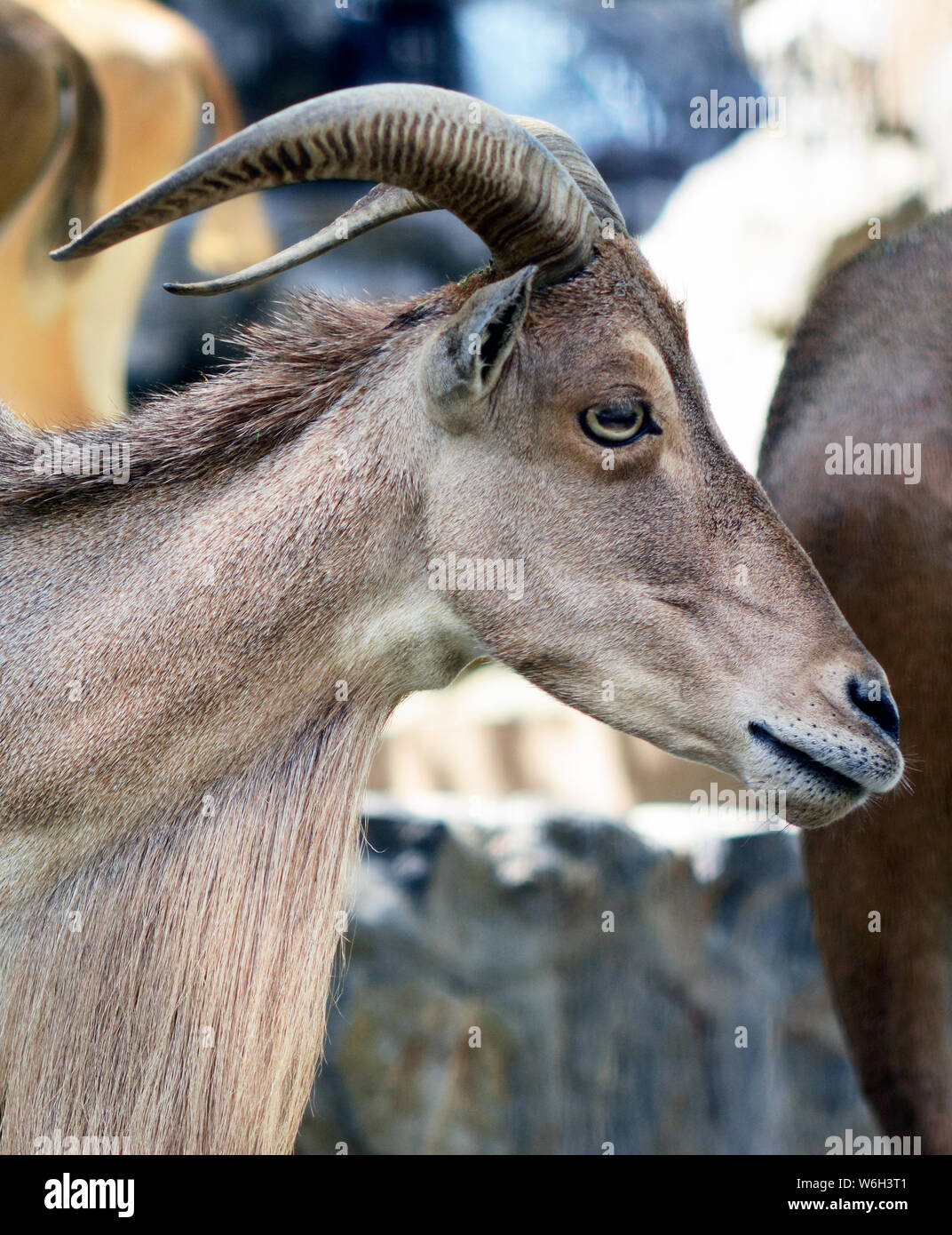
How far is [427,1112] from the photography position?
194 inches

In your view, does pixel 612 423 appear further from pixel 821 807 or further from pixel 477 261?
pixel 477 261

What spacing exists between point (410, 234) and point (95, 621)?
18.2 feet

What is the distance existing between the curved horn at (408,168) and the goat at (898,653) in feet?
4.69

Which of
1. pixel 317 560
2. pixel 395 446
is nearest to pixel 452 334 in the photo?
pixel 395 446

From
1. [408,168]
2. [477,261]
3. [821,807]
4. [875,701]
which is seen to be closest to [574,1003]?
[821,807]

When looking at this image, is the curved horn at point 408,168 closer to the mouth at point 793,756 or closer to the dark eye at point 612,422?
the dark eye at point 612,422

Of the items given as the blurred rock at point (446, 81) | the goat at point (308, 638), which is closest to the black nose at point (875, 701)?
the goat at point (308, 638)

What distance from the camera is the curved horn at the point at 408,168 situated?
89.0 inches

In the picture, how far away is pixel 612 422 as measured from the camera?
264 centimetres

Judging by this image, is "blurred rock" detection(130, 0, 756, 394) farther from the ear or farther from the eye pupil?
the eye pupil

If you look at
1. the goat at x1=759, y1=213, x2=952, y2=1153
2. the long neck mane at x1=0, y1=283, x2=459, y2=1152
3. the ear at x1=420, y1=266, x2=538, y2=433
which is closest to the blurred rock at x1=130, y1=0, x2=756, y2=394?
the goat at x1=759, y1=213, x2=952, y2=1153

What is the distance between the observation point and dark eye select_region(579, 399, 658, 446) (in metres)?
2.63

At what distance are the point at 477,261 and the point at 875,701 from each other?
212 inches

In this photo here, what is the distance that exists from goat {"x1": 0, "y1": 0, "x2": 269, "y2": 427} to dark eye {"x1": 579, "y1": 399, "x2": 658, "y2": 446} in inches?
139
